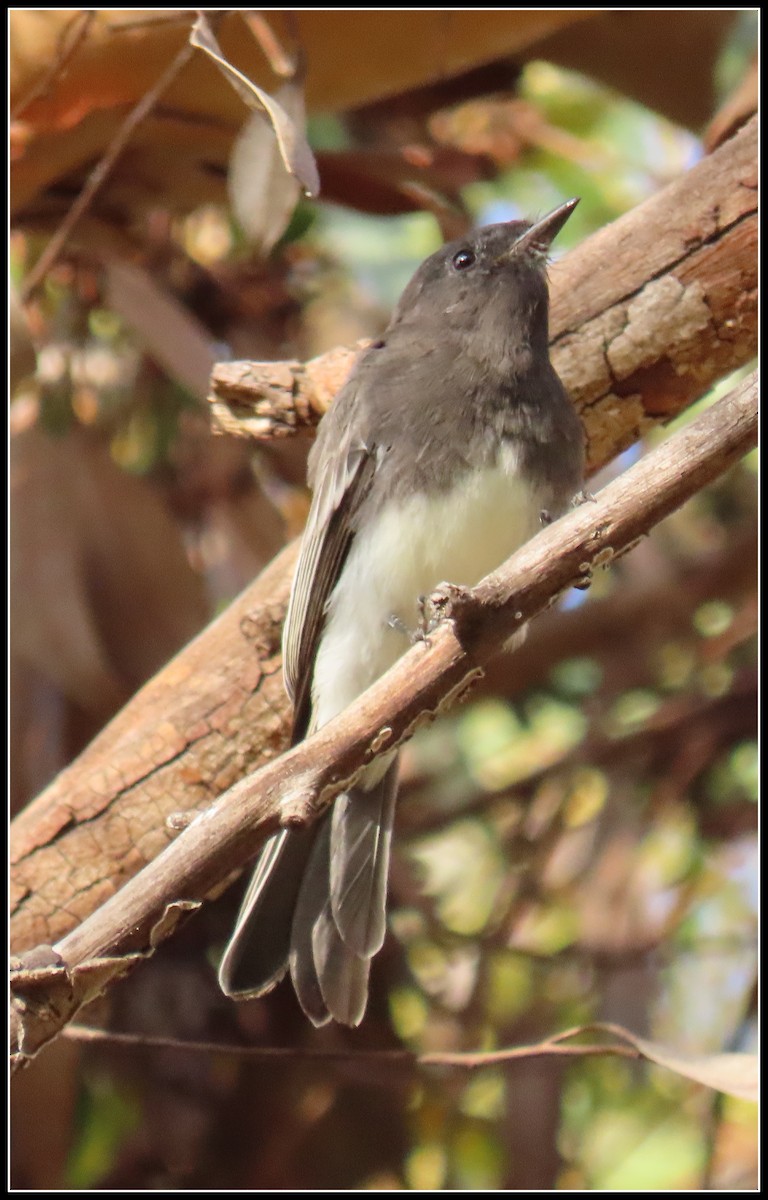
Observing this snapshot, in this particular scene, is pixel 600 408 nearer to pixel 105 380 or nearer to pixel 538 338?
pixel 538 338

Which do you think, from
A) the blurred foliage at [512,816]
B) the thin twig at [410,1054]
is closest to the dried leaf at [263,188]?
the blurred foliage at [512,816]

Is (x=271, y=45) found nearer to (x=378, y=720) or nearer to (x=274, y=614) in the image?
(x=274, y=614)

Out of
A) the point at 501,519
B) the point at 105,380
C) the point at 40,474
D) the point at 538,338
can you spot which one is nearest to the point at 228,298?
the point at 105,380

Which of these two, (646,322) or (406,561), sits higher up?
(646,322)

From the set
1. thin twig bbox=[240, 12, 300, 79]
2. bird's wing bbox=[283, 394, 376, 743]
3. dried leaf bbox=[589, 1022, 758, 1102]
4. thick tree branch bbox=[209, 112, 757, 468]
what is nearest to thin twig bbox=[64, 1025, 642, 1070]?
dried leaf bbox=[589, 1022, 758, 1102]

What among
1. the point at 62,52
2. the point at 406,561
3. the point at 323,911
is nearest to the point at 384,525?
the point at 406,561

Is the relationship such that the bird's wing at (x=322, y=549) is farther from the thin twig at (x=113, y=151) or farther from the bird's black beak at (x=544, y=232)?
the thin twig at (x=113, y=151)
